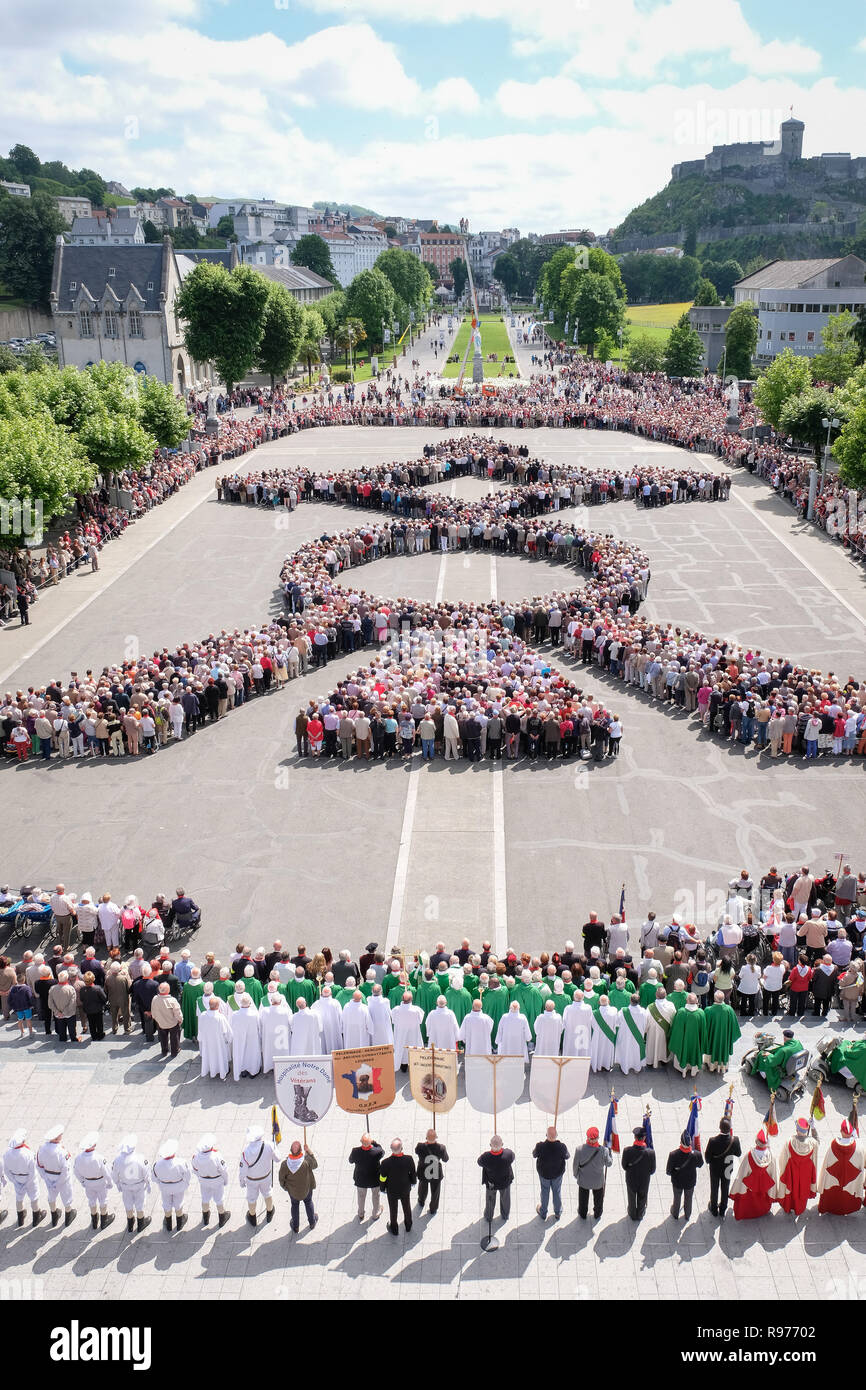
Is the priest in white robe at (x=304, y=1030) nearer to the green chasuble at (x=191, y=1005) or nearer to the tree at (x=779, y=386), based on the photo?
the green chasuble at (x=191, y=1005)

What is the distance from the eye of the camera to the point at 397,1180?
10258mm

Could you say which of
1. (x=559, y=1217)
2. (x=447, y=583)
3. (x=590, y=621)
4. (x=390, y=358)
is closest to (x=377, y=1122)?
(x=559, y=1217)

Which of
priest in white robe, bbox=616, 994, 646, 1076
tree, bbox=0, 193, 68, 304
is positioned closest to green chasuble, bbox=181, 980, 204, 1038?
priest in white robe, bbox=616, 994, 646, 1076

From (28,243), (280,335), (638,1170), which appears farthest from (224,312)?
(638,1170)

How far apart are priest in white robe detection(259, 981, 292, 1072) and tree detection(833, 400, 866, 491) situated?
30863 mm

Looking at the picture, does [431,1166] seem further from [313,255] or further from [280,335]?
[313,255]

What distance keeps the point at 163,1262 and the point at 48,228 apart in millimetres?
123417

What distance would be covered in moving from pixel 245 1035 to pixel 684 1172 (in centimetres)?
527

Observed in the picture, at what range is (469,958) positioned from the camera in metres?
14.1

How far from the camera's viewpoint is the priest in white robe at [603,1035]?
12.7m

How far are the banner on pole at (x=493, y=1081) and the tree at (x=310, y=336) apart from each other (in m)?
→ 74.9

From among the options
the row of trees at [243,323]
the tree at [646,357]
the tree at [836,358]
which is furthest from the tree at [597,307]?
the tree at [836,358]

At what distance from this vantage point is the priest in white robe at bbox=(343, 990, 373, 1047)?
501 inches

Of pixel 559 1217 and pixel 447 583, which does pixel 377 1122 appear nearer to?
pixel 559 1217
